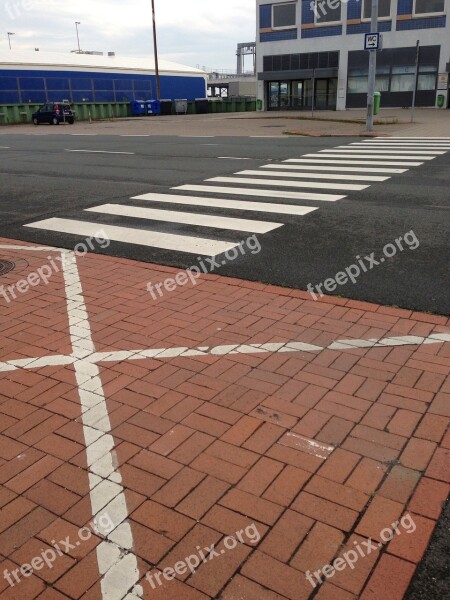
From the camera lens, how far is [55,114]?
3903 centimetres

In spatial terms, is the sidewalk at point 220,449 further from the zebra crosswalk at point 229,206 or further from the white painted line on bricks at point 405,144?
the white painted line on bricks at point 405,144

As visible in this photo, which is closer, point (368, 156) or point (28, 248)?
point (28, 248)

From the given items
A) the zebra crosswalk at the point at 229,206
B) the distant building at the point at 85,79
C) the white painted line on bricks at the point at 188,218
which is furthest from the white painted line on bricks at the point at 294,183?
the distant building at the point at 85,79

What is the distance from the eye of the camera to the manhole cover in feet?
23.2

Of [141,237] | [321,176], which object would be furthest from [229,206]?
[321,176]

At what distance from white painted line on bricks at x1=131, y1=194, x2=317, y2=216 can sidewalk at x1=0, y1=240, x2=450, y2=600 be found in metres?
4.22

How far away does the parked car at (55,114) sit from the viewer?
39.0 metres

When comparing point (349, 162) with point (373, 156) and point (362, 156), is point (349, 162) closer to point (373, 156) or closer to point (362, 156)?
point (362, 156)

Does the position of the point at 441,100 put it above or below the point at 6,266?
above

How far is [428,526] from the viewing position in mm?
2896

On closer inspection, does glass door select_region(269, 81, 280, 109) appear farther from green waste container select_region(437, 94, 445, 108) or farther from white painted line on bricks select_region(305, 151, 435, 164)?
white painted line on bricks select_region(305, 151, 435, 164)

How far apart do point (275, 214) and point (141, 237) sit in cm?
238

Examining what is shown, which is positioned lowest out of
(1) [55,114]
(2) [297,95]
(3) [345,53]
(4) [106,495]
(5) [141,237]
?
(4) [106,495]

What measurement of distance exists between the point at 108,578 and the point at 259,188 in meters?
9.83
